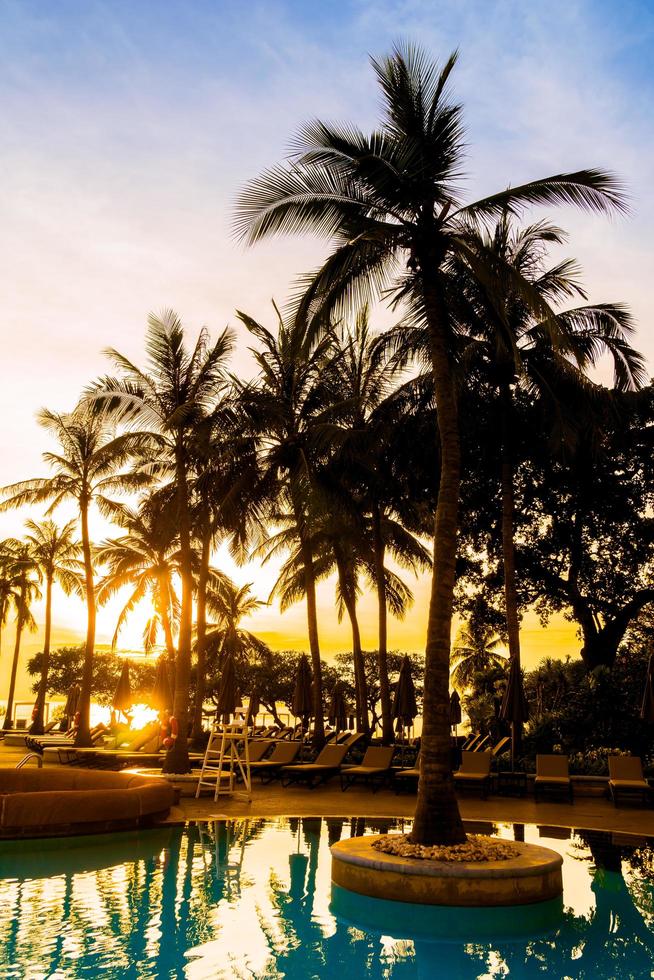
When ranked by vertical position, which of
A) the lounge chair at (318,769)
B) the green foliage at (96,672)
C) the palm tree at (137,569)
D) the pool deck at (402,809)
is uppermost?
the palm tree at (137,569)

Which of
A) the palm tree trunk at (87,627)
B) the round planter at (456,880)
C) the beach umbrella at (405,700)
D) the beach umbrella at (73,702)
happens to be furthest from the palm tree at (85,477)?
the round planter at (456,880)

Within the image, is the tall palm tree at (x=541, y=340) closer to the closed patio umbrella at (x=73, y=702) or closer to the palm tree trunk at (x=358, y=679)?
the palm tree trunk at (x=358, y=679)

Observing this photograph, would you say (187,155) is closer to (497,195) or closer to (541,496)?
(497,195)

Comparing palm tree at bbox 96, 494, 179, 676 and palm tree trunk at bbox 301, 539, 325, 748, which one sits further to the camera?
palm tree at bbox 96, 494, 179, 676

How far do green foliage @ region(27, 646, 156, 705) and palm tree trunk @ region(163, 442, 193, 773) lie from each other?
37873 millimetres

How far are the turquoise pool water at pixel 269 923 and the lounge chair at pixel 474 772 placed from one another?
195 inches

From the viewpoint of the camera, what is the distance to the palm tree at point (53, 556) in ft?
130

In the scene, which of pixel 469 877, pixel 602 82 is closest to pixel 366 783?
pixel 469 877

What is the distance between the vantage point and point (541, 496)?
24797 millimetres

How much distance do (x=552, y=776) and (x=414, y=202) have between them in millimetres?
10846

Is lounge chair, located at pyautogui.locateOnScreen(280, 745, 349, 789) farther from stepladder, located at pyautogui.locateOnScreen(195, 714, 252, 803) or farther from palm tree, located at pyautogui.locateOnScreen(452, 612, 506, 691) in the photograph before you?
palm tree, located at pyautogui.locateOnScreen(452, 612, 506, 691)

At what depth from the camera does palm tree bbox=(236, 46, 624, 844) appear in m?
10.5

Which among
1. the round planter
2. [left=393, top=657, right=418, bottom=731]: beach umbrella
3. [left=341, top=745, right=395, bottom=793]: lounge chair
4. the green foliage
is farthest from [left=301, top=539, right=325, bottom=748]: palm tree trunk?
the green foliage

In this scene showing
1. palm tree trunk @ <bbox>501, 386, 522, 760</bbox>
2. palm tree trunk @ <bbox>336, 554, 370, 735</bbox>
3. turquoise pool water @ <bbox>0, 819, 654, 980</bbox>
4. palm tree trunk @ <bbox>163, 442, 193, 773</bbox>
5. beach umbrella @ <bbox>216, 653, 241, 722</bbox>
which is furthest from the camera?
palm tree trunk @ <bbox>336, 554, 370, 735</bbox>
